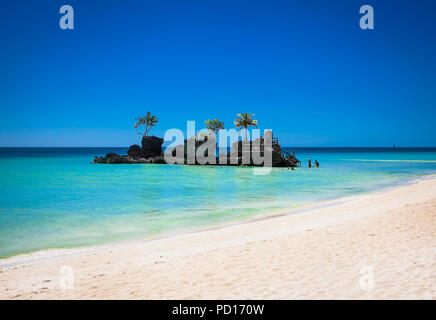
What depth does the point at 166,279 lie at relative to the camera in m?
6.55

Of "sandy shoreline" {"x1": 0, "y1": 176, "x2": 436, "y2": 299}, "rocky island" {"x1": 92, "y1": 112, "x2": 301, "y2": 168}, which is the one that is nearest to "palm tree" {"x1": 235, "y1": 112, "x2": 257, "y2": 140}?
"rocky island" {"x1": 92, "y1": 112, "x2": 301, "y2": 168}

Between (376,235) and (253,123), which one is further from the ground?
(253,123)

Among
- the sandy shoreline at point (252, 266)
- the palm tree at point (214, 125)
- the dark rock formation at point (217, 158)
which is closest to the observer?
the sandy shoreline at point (252, 266)

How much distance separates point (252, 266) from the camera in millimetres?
7070

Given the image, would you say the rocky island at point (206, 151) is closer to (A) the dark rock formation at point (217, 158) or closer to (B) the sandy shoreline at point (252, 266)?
(A) the dark rock formation at point (217, 158)

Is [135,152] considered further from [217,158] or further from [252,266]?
[252,266]

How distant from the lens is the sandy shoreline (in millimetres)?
5723

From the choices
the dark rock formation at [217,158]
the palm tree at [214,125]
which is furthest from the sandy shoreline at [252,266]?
the palm tree at [214,125]

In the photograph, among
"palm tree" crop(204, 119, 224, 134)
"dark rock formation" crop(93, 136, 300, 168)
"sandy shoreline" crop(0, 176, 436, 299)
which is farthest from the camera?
"palm tree" crop(204, 119, 224, 134)

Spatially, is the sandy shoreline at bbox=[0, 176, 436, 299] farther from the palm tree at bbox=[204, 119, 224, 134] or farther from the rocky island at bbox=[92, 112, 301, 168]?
the palm tree at bbox=[204, 119, 224, 134]

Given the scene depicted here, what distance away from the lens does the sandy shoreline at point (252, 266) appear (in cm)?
572

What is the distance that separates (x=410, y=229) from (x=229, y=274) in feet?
23.0
